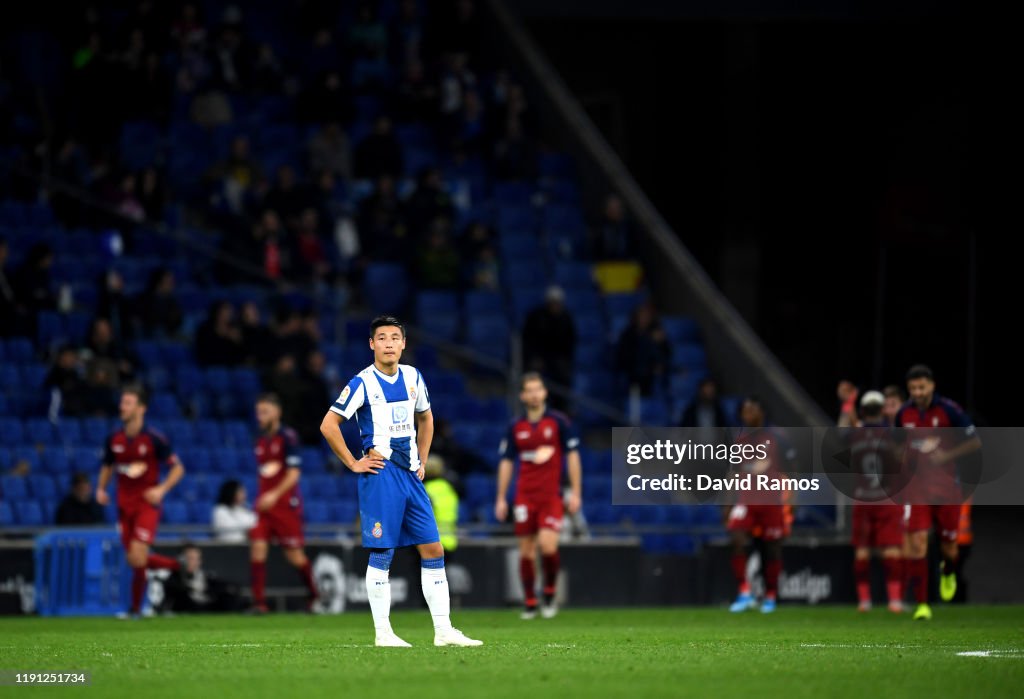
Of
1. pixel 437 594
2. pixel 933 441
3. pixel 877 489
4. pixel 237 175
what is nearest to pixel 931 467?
pixel 933 441

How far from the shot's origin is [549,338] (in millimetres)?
23469

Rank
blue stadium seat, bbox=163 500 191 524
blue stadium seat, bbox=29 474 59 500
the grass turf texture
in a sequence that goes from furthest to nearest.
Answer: blue stadium seat, bbox=163 500 191 524, blue stadium seat, bbox=29 474 59 500, the grass turf texture

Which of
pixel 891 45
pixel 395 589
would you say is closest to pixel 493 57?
pixel 891 45

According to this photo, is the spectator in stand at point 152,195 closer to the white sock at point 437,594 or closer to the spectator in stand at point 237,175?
the spectator in stand at point 237,175

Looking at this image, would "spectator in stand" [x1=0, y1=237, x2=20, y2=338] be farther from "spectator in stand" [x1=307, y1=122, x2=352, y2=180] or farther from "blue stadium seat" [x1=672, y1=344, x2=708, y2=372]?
"blue stadium seat" [x1=672, y1=344, x2=708, y2=372]

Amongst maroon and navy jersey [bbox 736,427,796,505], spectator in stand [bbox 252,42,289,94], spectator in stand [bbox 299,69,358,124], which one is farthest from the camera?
spectator in stand [bbox 252,42,289,94]

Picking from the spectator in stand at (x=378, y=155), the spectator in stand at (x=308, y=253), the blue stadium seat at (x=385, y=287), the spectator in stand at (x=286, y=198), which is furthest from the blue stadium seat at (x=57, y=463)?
the spectator in stand at (x=378, y=155)

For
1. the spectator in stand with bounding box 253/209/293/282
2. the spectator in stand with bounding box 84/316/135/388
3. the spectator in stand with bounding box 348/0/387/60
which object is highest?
the spectator in stand with bounding box 348/0/387/60

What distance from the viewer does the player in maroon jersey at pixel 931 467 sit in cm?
1630

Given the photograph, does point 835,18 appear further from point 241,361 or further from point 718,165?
point 241,361

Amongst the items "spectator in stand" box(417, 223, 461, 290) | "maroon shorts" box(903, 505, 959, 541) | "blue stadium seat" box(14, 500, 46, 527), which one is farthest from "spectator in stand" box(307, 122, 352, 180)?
"maroon shorts" box(903, 505, 959, 541)

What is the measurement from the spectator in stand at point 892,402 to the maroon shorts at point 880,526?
0.93m

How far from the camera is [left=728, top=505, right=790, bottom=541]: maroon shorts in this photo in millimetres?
18703

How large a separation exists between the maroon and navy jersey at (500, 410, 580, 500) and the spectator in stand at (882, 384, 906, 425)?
341 centimetres
